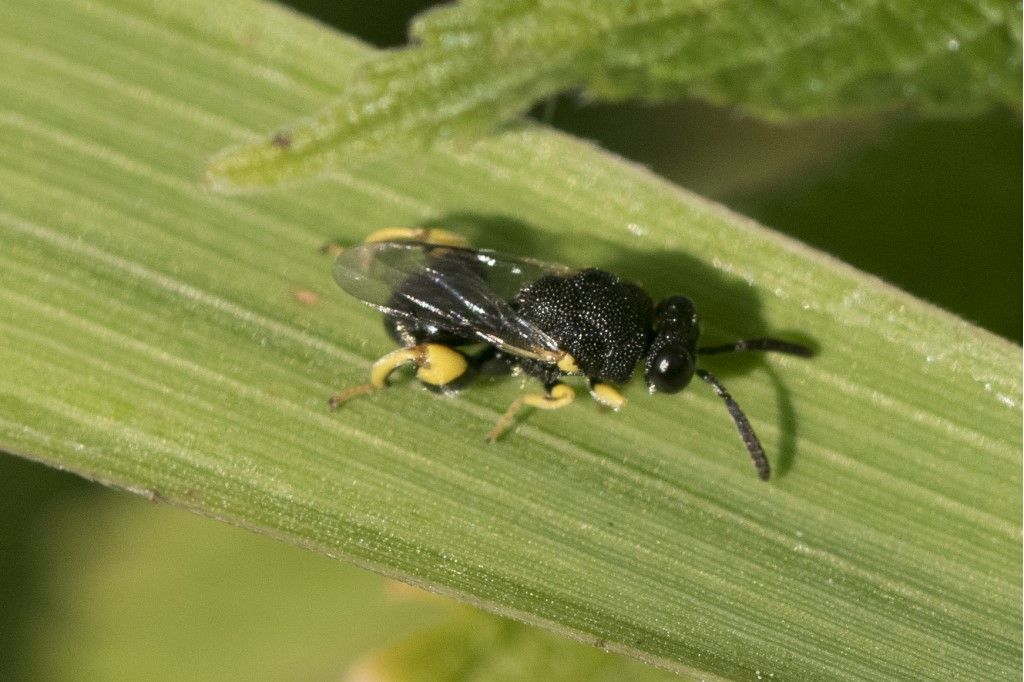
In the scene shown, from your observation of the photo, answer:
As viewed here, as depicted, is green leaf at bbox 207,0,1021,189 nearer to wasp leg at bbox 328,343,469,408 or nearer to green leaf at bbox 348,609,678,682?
wasp leg at bbox 328,343,469,408

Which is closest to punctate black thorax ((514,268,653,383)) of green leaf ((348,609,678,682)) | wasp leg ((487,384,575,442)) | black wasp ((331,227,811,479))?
black wasp ((331,227,811,479))

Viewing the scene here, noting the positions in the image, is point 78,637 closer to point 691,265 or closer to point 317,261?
point 317,261

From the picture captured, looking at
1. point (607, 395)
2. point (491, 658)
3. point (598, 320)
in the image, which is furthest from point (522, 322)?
point (491, 658)

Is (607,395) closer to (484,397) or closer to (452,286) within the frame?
(484,397)

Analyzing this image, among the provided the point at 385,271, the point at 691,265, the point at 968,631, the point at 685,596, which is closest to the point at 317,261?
the point at 385,271

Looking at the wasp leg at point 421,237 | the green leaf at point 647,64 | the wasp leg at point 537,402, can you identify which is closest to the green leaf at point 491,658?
the wasp leg at point 537,402
